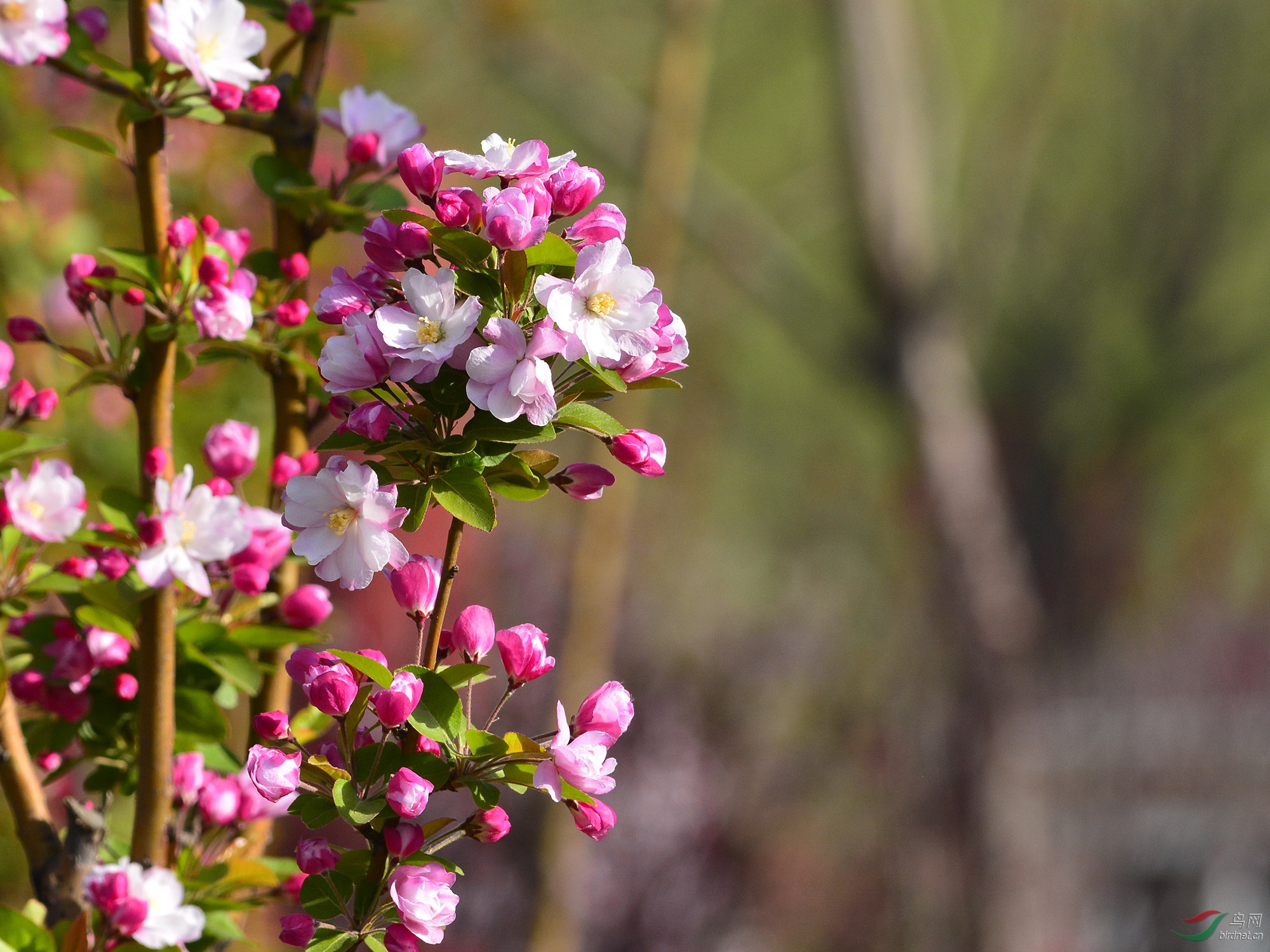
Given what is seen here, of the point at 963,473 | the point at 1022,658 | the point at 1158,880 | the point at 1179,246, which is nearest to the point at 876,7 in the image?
the point at 963,473

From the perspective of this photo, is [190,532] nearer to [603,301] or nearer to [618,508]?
[603,301]

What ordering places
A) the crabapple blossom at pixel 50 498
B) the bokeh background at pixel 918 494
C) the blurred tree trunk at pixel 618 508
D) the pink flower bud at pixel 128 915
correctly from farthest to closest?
1. the bokeh background at pixel 918 494
2. the blurred tree trunk at pixel 618 508
3. the crabapple blossom at pixel 50 498
4. the pink flower bud at pixel 128 915

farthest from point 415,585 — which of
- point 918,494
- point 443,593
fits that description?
point 918,494

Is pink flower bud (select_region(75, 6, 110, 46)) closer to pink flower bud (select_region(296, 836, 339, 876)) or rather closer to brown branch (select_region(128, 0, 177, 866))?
brown branch (select_region(128, 0, 177, 866))

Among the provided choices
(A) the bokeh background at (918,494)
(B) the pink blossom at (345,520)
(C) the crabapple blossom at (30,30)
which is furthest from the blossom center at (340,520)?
(A) the bokeh background at (918,494)

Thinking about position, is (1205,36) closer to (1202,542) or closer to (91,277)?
(1202,542)

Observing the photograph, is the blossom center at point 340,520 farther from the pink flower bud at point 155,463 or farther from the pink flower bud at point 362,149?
the pink flower bud at point 362,149

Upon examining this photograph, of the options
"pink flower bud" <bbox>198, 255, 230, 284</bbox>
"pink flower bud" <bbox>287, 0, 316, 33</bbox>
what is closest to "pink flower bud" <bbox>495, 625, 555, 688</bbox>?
"pink flower bud" <bbox>198, 255, 230, 284</bbox>
